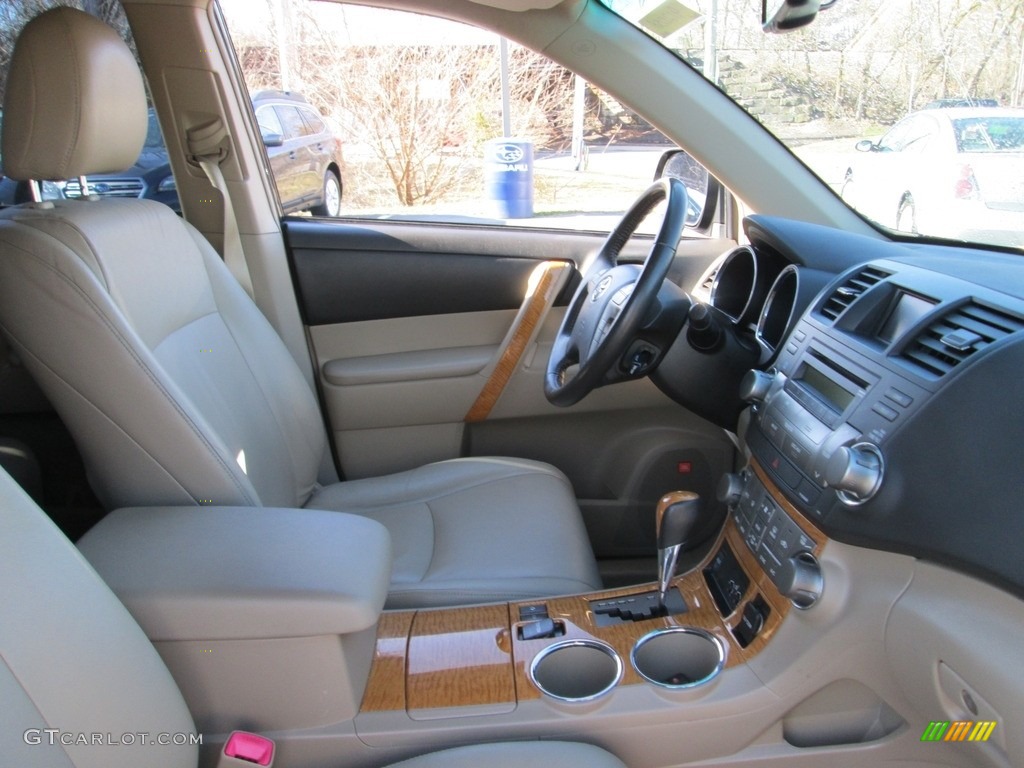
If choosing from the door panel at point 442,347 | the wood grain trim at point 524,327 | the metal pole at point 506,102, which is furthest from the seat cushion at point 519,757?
the metal pole at point 506,102

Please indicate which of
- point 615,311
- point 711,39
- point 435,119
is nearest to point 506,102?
point 435,119

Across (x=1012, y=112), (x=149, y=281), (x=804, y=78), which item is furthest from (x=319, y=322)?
(x=1012, y=112)

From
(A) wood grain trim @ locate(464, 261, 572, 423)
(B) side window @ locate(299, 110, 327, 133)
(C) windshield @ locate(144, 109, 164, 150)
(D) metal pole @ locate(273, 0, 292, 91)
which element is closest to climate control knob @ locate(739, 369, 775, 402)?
(A) wood grain trim @ locate(464, 261, 572, 423)

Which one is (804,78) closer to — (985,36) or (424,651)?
(985,36)

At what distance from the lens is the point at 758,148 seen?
62.0 inches

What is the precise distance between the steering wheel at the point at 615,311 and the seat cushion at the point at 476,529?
0.80 ft

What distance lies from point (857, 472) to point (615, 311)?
586 millimetres

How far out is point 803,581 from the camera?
1068 mm

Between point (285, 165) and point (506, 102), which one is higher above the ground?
point (506, 102)

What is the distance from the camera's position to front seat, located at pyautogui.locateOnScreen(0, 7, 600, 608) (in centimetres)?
115

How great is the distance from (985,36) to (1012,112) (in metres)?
0.29

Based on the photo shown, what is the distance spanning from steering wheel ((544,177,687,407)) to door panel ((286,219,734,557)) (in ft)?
1.32

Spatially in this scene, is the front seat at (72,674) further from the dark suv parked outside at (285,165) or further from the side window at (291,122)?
the side window at (291,122)

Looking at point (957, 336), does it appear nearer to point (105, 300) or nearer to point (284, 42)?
point (105, 300)
